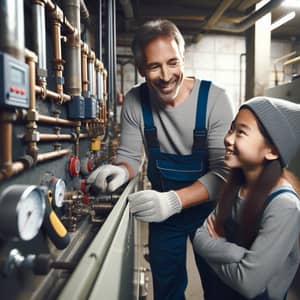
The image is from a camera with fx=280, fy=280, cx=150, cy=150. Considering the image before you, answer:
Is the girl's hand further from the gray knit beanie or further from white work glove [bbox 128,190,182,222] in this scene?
the gray knit beanie

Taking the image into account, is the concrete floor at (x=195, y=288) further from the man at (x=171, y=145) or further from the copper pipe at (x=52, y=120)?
the copper pipe at (x=52, y=120)

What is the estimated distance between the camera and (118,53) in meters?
3.56

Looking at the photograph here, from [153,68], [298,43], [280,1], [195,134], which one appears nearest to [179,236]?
[195,134]

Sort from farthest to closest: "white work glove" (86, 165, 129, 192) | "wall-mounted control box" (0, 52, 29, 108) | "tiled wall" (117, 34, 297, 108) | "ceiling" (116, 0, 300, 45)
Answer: "tiled wall" (117, 34, 297, 108)
"ceiling" (116, 0, 300, 45)
"white work glove" (86, 165, 129, 192)
"wall-mounted control box" (0, 52, 29, 108)

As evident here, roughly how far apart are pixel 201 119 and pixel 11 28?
70 cm

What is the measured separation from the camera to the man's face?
37.6 inches

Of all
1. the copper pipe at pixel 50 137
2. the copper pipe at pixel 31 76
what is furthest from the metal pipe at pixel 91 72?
the copper pipe at pixel 31 76

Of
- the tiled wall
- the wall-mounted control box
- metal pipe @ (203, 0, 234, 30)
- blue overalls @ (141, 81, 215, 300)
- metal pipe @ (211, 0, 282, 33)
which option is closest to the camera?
the wall-mounted control box

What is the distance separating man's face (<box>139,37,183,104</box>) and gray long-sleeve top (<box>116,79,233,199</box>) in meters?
0.11

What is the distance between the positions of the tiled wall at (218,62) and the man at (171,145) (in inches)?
104

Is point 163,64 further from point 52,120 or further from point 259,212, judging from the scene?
point 259,212

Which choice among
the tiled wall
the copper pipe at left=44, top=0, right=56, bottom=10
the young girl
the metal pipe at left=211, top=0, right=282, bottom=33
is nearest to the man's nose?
the young girl

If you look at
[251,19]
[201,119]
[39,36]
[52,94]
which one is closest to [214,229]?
[201,119]

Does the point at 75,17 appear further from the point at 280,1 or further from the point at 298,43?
the point at 298,43
